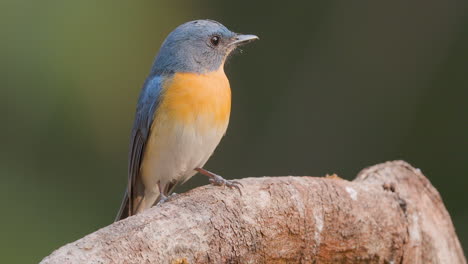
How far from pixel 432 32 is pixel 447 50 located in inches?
14.0

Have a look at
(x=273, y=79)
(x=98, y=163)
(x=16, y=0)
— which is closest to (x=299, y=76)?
(x=273, y=79)

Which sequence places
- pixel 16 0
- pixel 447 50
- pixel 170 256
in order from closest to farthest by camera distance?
pixel 170 256 < pixel 16 0 < pixel 447 50

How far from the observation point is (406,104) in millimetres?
7828

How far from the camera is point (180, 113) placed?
194 inches

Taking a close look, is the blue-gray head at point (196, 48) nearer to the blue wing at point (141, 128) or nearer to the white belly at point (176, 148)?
the blue wing at point (141, 128)

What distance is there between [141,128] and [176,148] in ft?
1.04

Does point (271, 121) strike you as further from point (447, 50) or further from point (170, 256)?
point (170, 256)

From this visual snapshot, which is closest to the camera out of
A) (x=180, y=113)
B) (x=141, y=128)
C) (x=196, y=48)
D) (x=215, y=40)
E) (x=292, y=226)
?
(x=292, y=226)

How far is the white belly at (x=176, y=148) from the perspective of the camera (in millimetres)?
4945

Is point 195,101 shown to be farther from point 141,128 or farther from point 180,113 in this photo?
point 141,128

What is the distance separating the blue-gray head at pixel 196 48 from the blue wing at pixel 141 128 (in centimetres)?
13

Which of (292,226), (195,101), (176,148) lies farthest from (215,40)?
(292,226)

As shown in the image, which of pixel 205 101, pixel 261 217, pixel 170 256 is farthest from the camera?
pixel 205 101

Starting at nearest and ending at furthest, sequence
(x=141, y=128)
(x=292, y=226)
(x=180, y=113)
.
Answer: (x=292, y=226)
(x=180, y=113)
(x=141, y=128)
